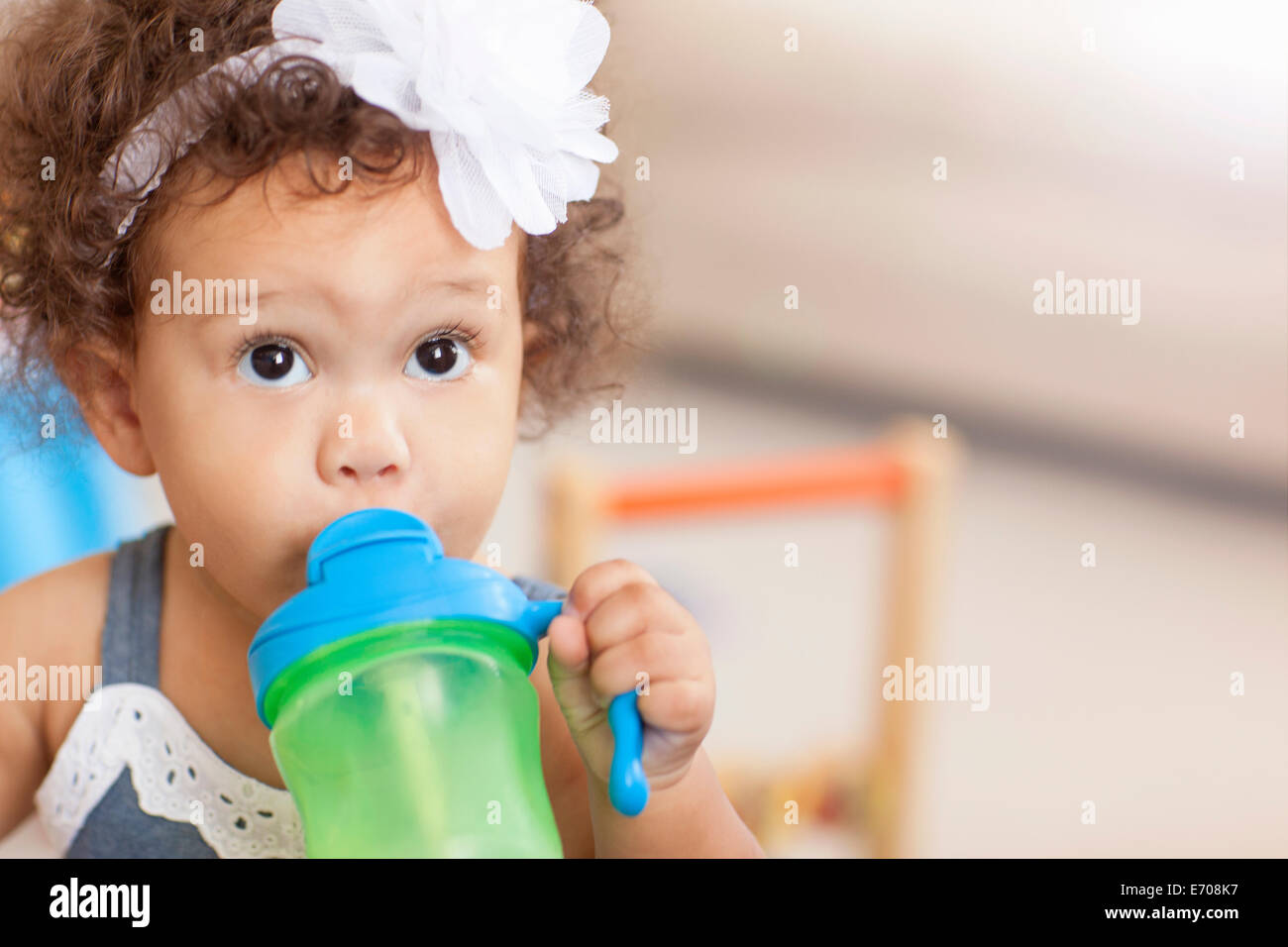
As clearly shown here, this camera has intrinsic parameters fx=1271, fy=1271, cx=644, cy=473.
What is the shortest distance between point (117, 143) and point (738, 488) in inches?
27.6

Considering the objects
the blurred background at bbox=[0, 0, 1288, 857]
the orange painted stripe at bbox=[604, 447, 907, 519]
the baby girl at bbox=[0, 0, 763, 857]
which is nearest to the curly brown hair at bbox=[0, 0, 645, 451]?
the baby girl at bbox=[0, 0, 763, 857]

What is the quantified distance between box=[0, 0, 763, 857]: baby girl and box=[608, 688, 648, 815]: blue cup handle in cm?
1

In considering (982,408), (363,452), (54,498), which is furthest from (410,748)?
(982,408)

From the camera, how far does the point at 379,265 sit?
0.56 m

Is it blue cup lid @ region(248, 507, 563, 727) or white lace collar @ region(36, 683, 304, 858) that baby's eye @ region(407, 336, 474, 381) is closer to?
blue cup lid @ region(248, 507, 563, 727)

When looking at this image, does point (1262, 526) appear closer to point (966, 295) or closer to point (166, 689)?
point (966, 295)

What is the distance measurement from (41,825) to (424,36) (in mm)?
493

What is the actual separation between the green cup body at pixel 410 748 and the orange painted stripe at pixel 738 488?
2.22ft

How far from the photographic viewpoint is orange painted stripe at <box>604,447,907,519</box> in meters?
1.18

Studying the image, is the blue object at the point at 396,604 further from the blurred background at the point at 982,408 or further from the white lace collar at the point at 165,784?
the blurred background at the point at 982,408

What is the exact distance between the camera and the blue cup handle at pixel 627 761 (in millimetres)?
474

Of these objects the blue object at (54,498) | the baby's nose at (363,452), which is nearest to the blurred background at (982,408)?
the blue object at (54,498)

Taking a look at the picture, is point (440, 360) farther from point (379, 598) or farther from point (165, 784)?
point (165, 784)
